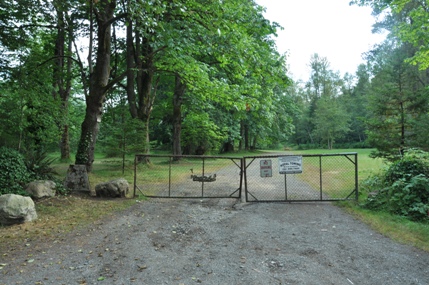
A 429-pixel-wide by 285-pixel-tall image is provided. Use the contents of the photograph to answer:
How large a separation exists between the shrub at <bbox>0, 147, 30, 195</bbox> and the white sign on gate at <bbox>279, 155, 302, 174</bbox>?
Answer: 6.91m

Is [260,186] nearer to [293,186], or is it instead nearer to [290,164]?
[293,186]

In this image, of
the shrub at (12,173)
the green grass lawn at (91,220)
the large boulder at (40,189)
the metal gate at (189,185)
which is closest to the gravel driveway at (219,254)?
the green grass lawn at (91,220)

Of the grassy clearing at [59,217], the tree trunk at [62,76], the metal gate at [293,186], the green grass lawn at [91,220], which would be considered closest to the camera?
the grassy clearing at [59,217]

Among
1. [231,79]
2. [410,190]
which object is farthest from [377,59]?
[410,190]

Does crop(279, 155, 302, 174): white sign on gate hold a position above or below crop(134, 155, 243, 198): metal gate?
above

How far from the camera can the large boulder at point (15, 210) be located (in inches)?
216

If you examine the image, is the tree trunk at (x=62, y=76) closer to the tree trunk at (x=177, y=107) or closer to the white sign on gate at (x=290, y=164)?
the tree trunk at (x=177, y=107)

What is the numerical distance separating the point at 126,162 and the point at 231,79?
301 inches

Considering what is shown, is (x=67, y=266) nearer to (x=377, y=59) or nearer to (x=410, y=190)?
(x=410, y=190)

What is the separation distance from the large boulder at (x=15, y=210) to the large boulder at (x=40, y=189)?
139 cm

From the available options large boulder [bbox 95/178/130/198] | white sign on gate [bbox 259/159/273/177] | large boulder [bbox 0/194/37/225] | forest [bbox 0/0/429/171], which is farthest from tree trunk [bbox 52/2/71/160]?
white sign on gate [bbox 259/159/273/177]

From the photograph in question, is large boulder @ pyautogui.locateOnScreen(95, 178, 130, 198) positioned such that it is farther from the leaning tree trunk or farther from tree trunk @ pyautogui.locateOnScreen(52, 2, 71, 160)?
tree trunk @ pyautogui.locateOnScreen(52, 2, 71, 160)

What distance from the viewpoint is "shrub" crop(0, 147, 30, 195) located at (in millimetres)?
6992

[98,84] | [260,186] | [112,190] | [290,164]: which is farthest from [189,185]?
[98,84]
